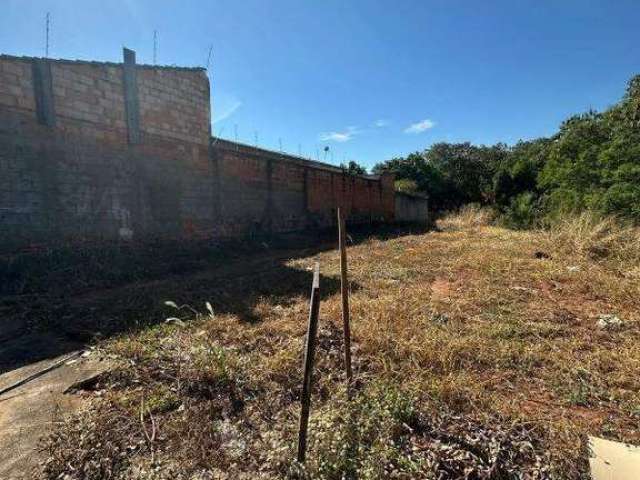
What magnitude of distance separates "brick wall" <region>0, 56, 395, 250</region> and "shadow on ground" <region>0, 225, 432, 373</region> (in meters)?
0.48

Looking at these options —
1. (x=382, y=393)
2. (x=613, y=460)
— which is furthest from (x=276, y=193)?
(x=613, y=460)

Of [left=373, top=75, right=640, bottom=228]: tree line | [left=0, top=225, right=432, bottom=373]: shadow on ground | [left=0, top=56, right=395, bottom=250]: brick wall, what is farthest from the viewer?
[left=373, top=75, right=640, bottom=228]: tree line

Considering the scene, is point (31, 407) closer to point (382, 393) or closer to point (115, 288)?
point (382, 393)

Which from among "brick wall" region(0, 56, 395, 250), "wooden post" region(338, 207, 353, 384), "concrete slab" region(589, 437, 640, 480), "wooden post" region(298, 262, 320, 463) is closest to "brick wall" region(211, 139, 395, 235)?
"brick wall" region(0, 56, 395, 250)

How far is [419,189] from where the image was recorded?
23562 mm

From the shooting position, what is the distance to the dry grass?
162cm

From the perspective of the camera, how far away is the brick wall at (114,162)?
566 centimetres

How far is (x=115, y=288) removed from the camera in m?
5.31

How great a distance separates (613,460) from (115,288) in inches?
228

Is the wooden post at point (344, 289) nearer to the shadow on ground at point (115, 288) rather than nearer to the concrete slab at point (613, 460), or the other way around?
the concrete slab at point (613, 460)

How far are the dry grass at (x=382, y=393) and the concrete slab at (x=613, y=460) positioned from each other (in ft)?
0.17

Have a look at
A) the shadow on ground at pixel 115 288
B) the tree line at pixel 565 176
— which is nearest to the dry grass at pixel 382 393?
the shadow on ground at pixel 115 288

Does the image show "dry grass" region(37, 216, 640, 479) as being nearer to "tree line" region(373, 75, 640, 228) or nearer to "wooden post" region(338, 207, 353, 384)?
"wooden post" region(338, 207, 353, 384)

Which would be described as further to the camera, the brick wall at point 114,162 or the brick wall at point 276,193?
the brick wall at point 276,193
